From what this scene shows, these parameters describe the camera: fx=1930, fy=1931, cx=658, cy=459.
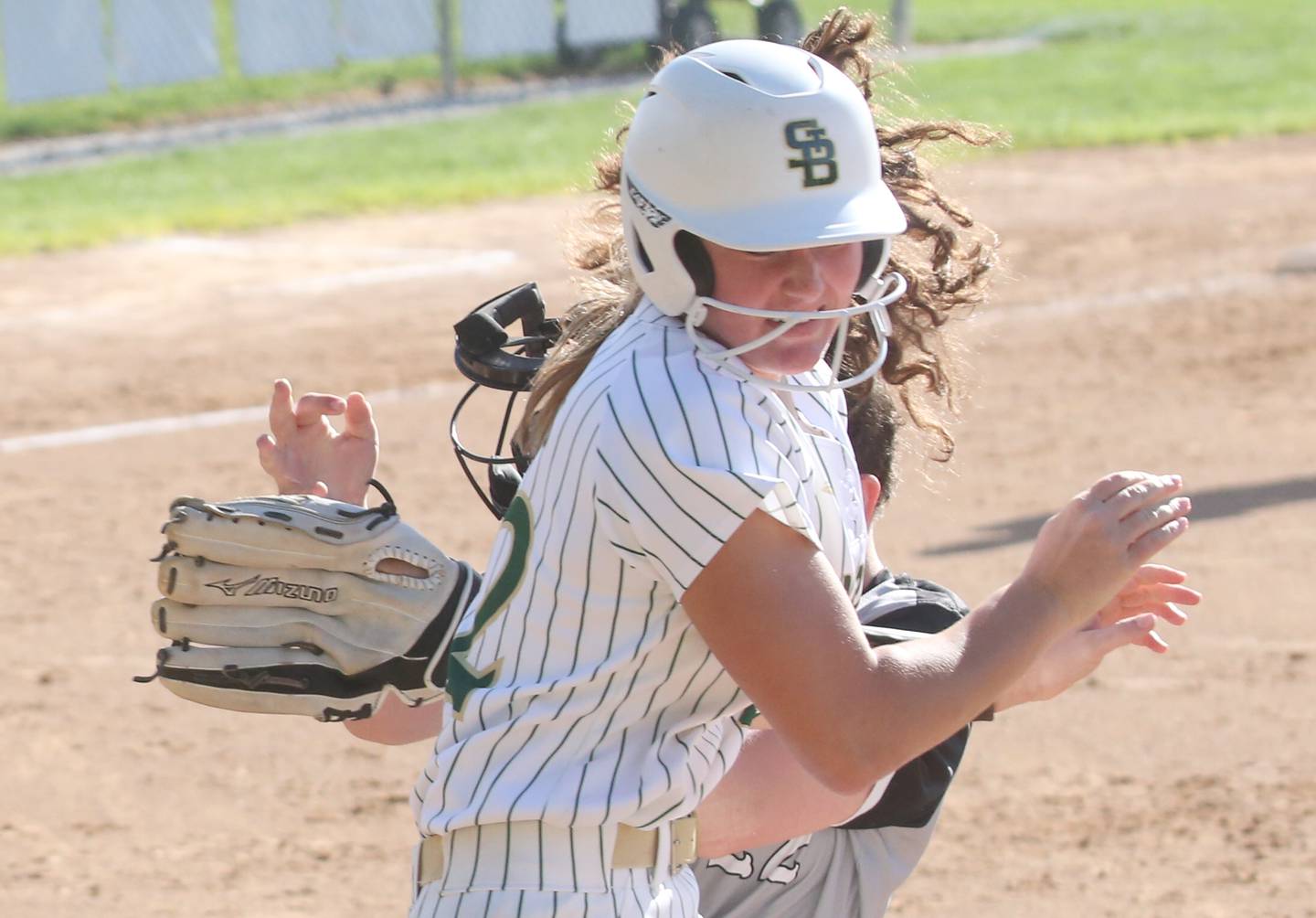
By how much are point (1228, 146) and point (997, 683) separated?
44.7 feet

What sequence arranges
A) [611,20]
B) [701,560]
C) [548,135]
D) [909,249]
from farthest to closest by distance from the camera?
[611,20], [548,135], [909,249], [701,560]

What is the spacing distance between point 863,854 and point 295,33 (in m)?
17.1

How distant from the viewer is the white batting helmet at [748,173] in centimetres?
212

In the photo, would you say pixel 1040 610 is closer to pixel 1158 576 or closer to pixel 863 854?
pixel 1158 576

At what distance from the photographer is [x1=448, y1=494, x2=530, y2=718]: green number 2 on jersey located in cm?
220

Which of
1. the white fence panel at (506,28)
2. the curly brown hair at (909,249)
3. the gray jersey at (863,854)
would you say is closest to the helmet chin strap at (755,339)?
the curly brown hair at (909,249)

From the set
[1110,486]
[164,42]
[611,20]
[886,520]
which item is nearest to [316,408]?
[1110,486]

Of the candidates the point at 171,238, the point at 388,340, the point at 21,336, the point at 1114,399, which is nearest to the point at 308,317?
the point at 388,340

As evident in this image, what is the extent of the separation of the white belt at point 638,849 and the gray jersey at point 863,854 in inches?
21.9

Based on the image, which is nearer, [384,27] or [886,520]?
[886,520]

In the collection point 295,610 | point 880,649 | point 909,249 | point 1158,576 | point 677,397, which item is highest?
point 677,397

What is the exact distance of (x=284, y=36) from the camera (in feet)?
62.3

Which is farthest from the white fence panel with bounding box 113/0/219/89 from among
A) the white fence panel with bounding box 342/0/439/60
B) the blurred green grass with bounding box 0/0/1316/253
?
the white fence panel with bounding box 342/0/439/60

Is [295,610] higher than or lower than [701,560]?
lower
